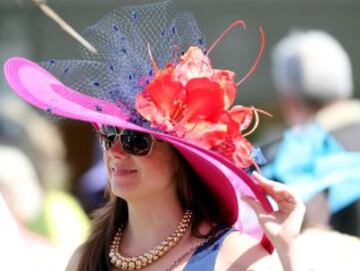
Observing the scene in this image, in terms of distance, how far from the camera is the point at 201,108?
294cm

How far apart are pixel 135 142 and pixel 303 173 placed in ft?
5.98

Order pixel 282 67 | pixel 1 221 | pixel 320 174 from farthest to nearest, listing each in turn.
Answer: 1. pixel 282 67
2. pixel 320 174
3. pixel 1 221

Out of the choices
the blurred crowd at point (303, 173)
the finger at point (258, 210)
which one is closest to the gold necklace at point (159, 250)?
the finger at point (258, 210)

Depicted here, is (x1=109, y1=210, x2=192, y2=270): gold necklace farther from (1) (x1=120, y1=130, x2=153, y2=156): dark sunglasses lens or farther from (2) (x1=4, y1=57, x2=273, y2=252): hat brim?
(1) (x1=120, y1=130, x2=153, y2=156): dark sunglasses lens

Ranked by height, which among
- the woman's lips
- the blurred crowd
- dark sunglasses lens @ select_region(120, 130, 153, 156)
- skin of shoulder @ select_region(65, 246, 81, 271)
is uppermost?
dark sunglasses lens @ select_region(120, 130, 153, 156)

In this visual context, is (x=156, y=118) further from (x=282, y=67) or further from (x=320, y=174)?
(x=282, y=67)

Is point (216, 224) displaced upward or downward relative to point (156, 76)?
downward

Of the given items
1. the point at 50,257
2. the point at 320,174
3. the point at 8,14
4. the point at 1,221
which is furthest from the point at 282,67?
the point at 8,14

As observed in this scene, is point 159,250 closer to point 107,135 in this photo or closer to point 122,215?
point 122,215

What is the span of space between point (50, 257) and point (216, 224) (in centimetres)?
194

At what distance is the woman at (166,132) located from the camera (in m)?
2.91

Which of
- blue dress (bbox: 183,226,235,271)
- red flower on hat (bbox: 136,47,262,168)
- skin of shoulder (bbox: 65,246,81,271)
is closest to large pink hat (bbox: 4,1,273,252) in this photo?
red flower on hat (bbox: 136,47,262,168)

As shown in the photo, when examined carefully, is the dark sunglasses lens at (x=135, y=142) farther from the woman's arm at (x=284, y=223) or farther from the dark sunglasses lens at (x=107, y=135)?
the woman's arm at (x=284, y=223)

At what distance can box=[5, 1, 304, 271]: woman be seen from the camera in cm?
291
